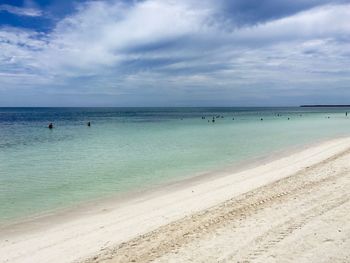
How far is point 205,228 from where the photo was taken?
8977mm

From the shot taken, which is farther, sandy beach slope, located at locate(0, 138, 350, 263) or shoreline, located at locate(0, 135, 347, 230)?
shoreline, located at locate(0, 135, 347, 230)

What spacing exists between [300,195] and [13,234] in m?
8.43

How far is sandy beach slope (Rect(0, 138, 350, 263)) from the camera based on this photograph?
7430 millimetres

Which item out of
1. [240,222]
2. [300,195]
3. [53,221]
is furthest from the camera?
[300,195]

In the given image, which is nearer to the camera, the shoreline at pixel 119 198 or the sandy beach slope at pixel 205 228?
the sandy beach slope at pixel 205 228

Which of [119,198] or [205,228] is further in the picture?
[119,198]

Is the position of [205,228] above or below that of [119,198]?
above

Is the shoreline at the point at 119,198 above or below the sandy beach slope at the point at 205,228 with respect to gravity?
below

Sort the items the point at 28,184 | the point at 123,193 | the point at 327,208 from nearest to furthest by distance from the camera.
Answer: the point at 327,208 → the point at 123,193 → the point at 28,184

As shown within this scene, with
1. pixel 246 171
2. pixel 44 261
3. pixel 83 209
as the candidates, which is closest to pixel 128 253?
pixel 44 261

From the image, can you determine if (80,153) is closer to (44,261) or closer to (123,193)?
(123,193)

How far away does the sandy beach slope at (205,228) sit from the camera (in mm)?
7430

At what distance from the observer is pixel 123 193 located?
1466 centimetres

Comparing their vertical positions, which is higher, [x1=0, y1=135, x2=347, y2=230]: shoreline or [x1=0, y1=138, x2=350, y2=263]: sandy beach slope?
[x1=0, y1=138, x2=350, y2=263]: sandy beach slope
